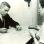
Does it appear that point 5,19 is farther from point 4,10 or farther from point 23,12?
point 23,12

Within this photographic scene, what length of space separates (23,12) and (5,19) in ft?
0.64

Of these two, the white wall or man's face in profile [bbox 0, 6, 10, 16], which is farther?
the white wall

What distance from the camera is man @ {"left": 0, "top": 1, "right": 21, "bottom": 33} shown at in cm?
97

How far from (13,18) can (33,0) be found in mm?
267

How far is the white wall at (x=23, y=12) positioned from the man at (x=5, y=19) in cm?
6

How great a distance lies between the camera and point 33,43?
27.6 inches

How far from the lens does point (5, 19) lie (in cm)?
103

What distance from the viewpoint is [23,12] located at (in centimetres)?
108

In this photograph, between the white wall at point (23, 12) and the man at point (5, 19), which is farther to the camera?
the white wall at point (23, 12)

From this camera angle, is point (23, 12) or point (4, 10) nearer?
point (4, 10)

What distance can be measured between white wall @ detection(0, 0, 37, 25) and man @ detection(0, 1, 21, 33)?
0.06 meters

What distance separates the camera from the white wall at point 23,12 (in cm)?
107

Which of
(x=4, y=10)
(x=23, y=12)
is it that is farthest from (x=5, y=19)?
(x=23, y=12)

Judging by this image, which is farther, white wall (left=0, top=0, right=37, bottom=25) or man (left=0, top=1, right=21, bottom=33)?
white wall (left=0, top=0, right=37, bottom=25)
